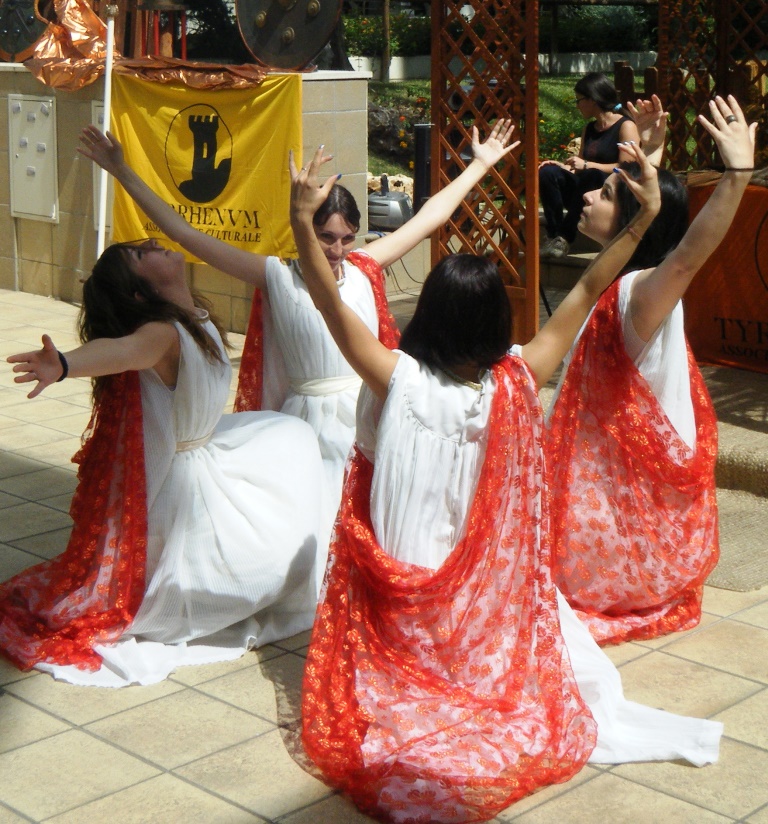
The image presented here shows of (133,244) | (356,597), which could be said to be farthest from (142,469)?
(356,597)

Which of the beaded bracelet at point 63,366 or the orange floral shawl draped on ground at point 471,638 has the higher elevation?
the beaded bracelet at point 63,366

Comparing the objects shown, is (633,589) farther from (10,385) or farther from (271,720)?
(10,385)

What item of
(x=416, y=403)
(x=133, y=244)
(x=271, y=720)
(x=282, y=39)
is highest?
(x=282, y=39)

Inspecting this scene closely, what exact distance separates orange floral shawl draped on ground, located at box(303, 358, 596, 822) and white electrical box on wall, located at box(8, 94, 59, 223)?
7391 mm

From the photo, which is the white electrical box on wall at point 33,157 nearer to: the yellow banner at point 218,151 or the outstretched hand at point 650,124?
the yellow banner at point 218,151

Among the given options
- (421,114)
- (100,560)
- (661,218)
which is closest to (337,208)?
(661,218)

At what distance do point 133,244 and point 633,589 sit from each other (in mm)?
1963

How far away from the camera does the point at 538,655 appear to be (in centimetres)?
333

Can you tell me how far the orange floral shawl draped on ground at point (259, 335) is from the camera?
448 cm

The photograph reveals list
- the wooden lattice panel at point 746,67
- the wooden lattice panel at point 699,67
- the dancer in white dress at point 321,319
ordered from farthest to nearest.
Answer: the wooden lattice panel at point 699,67
the wooden lattice panel at point 746,67
the dancer in white dress at point 321,319

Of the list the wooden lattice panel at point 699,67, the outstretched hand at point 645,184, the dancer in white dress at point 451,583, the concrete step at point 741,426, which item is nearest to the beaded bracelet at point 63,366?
the dancer in white dress at point 451,583

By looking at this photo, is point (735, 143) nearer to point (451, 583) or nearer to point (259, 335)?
point (451, 583)

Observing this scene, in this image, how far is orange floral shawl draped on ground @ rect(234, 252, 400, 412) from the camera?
4.48 metres

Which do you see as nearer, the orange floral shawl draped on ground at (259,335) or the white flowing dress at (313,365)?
the white flowing dress at (313,365)
